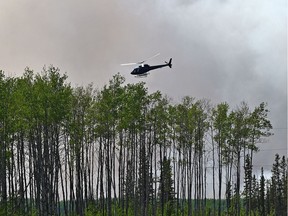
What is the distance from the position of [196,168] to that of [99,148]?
15904 millimetres

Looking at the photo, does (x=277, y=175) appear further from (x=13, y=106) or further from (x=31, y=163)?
(x=13, y=106)

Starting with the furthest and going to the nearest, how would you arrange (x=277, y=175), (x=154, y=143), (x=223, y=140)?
1. (x=277, y=175)
2. (x=223, y=140)
3. (x=154, y=143)

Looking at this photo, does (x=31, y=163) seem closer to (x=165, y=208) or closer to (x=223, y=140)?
(x=165, y=208)

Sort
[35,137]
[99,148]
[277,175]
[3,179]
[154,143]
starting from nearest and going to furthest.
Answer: [3,179]
[35,137]
[99,148]
[154,143]
[277,175]

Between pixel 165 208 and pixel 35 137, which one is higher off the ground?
pixel 35 137

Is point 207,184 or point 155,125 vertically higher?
point 155,125

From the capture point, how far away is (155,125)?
62.8 meters

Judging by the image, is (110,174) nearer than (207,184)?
Yes

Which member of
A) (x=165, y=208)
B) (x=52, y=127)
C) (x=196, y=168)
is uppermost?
(x=52, y=127)

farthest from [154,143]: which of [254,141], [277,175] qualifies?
[277,175]

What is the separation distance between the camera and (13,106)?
48.0 m

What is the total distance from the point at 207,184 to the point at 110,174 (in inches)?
776

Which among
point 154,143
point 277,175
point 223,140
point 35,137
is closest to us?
point 35,137

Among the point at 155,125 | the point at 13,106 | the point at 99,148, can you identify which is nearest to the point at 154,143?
the point at 155,125
